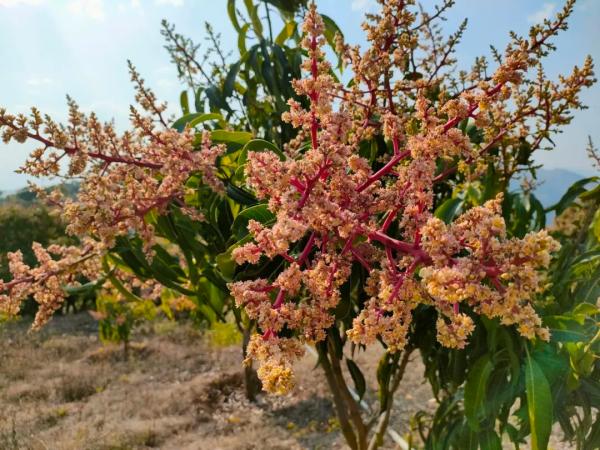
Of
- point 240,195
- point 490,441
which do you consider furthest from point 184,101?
point 490,441

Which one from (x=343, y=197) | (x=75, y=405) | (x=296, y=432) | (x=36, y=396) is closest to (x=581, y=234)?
(x=343, y=197)

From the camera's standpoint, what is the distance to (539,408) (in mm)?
876

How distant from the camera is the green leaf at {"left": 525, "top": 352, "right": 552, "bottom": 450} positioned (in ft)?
2.80

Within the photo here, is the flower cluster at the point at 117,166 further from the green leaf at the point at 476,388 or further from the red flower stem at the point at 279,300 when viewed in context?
the green leaf at the point at 476,388

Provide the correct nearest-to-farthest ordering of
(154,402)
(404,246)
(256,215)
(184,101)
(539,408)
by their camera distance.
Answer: (404,246) → (539,408) → (256,215) → (184,101) → (154,402)

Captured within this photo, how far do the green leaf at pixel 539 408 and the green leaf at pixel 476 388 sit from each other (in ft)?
0.43

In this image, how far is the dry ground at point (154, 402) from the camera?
3451 millimetres

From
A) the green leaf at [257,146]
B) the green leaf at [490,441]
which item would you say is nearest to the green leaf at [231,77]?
the green leaf at [257,146]

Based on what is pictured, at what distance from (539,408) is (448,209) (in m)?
0.54

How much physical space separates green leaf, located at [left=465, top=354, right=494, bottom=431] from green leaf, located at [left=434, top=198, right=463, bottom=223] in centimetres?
36

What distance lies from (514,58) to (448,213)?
0.59 meters

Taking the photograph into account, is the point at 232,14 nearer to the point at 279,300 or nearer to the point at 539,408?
the point at 279,300

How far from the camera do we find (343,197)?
729mm

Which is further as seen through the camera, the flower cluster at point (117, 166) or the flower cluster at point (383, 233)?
the flower cluster at point (117, 166)
